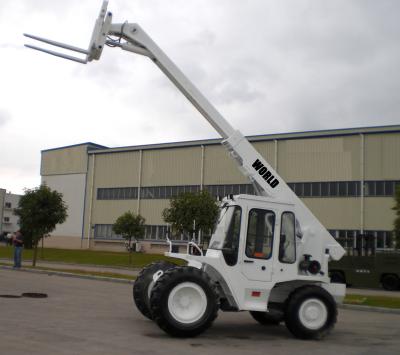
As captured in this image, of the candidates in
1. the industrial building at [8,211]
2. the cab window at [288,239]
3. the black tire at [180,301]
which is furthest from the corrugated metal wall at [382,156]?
the industrial building at [8,211]

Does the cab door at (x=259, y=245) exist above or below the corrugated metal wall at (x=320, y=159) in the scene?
below

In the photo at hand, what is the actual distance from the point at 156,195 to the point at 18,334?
48.2m

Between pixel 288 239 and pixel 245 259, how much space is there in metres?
0.94

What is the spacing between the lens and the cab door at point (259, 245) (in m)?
9.93

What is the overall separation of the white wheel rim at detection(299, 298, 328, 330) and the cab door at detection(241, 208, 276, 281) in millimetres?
810

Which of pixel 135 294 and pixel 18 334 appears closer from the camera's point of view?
pixel 18 334

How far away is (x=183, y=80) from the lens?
10.9 metres

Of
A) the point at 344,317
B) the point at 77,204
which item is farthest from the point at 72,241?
the point at 344,317

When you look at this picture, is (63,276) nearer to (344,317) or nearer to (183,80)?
(344,317)

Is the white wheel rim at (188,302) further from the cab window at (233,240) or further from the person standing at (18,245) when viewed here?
the person standing at (18,245)

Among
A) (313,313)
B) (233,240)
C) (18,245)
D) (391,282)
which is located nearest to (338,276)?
(391,282)

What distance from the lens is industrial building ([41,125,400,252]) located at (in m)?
44.8

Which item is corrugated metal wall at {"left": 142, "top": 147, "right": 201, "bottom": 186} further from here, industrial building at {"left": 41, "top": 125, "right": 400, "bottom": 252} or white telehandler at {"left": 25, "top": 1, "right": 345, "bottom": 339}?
white telehandler at {"left": 25, "top": 1, "right": 345, "bottom": 339}

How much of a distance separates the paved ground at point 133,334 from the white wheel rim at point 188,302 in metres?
0.38
